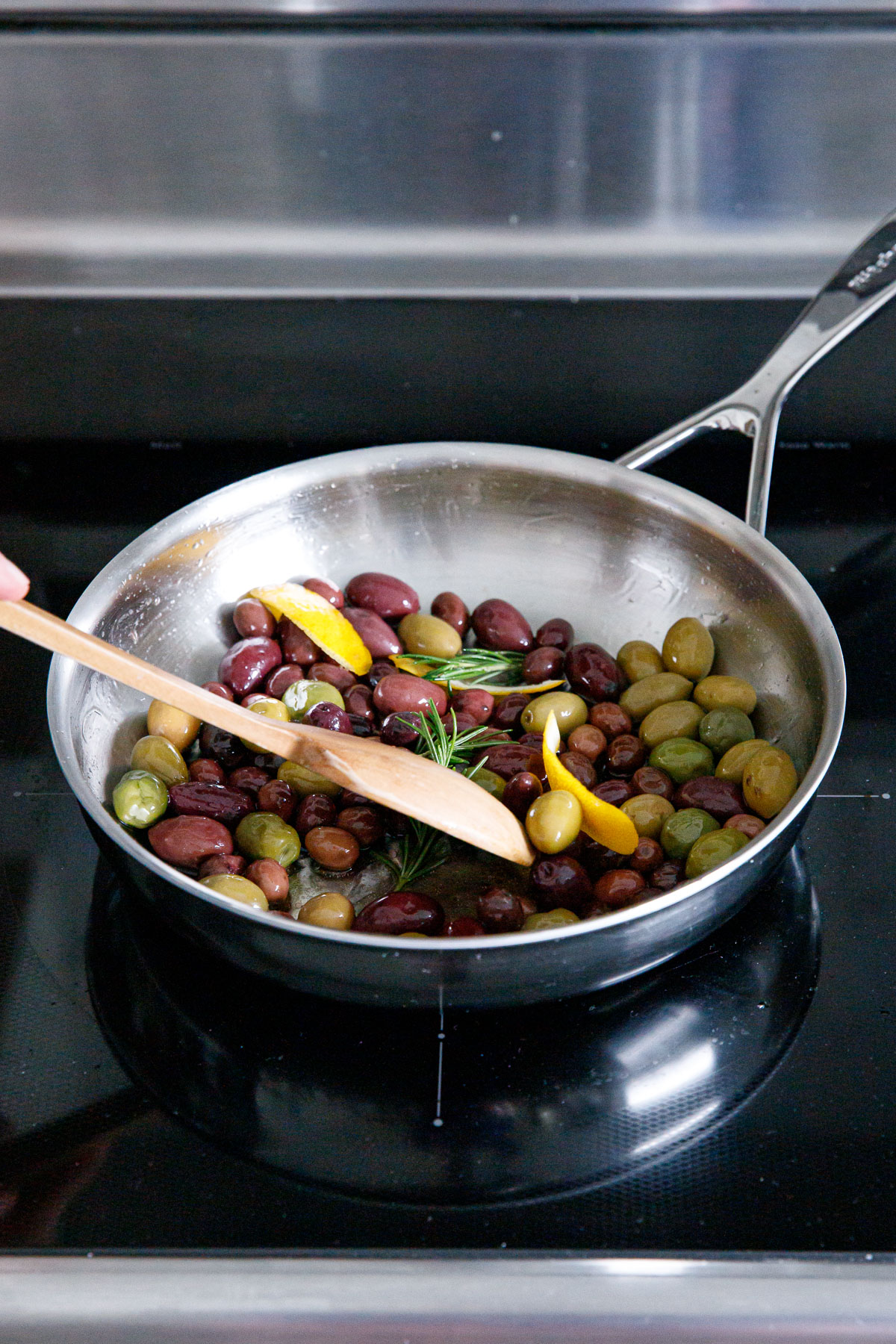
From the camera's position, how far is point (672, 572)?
879mm

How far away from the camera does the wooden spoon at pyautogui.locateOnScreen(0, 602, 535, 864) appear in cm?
64

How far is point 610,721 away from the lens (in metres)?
0.80

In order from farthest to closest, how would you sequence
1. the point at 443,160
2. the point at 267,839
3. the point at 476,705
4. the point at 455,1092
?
the point at 443,160, the point at 476,705, the point at 267,839, the point at 455,1092

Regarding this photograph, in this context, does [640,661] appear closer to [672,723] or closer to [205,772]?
[672,723]

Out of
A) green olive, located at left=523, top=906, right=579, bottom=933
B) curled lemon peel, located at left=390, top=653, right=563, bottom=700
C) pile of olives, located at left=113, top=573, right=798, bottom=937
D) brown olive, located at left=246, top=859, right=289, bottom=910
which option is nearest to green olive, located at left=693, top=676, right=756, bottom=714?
pile of olives, located at left=113, top=573, right=798, bottom=937

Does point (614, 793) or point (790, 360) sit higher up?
point (790, 360)

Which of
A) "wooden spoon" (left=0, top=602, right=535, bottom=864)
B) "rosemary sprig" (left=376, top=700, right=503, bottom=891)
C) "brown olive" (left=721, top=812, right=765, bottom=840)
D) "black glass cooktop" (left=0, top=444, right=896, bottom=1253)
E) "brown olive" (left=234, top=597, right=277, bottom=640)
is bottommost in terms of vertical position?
"black glass cooktop" (left=0, top=444, right=896, bottom=1253)

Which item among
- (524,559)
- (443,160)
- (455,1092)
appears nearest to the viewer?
(455,1092)

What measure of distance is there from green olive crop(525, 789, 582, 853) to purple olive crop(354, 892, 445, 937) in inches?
3.2

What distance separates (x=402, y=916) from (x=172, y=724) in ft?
0.78

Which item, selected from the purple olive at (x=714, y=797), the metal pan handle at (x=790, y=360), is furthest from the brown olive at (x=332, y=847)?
the metal pan handle at (x=790, y=360)

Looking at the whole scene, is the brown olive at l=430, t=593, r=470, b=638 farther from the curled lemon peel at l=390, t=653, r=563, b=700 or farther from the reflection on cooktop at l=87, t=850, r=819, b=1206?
the reflection on cooktop at l=87, t=850, r=819, b=1206

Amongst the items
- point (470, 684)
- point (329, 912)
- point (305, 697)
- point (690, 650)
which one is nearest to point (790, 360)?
point (690, 650)

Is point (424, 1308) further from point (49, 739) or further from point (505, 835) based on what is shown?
point (49, 739)
